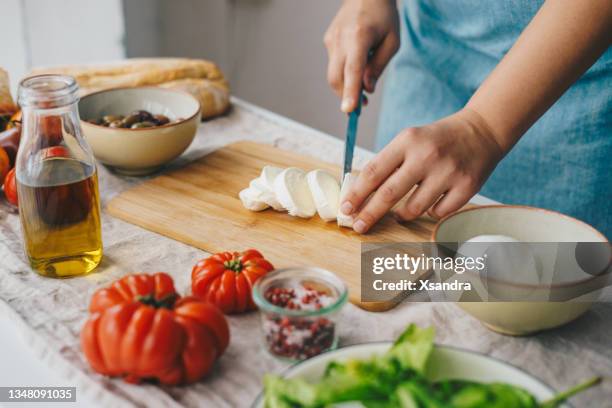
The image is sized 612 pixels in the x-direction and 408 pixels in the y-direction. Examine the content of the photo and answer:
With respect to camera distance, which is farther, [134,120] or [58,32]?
[58,32]

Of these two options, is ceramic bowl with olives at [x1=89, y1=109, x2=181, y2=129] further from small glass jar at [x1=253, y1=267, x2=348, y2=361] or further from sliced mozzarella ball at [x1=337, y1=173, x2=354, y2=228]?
small glass jar at [x1=253, y1=267, x2=348, y2=361]

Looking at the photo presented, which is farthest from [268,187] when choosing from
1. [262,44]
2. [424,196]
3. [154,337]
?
[262,44]

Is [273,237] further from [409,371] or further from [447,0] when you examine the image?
[447,0]

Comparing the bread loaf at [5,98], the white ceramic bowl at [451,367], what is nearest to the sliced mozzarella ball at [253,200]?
the white ceramic bowl at [451,367]

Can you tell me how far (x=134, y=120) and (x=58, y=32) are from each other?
63.1 inches

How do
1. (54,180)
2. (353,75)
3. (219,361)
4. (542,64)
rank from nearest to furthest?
(219,361) → (54,180) → (542,64) → (353,75)

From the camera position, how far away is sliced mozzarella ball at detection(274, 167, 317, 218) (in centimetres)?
124

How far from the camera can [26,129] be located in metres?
1.00

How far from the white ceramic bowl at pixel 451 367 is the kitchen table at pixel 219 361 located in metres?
0.12

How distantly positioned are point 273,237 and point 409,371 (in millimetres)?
545

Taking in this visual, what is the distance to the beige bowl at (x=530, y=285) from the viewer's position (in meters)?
0.86

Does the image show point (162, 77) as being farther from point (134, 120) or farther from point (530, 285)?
point (530, 285)

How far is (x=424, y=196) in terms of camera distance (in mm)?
1171

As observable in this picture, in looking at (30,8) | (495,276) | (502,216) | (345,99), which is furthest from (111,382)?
(30,8)
